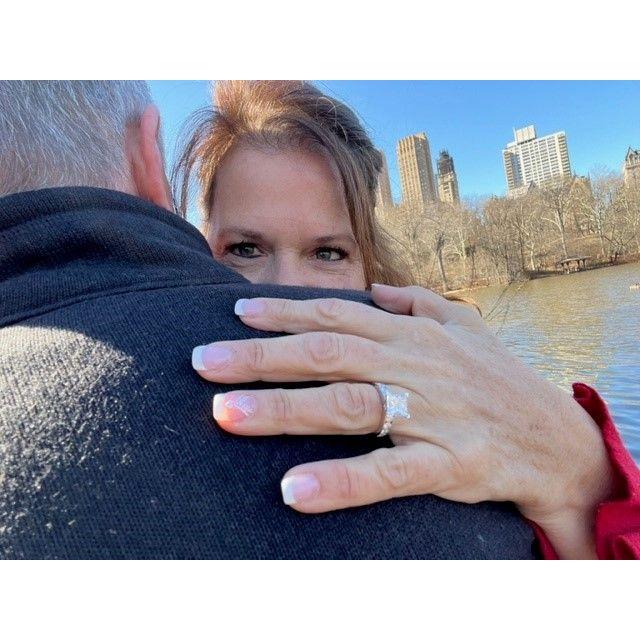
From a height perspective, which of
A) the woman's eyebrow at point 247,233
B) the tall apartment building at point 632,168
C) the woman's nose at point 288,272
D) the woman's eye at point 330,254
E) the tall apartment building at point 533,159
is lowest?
the woman's nose at point 288,272

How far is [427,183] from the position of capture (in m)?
6.52

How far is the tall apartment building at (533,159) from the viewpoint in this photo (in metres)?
4.75

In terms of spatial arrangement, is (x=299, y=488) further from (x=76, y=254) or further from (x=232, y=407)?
(x=76, y=254)

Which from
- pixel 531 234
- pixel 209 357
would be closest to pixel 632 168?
pixel 531 234

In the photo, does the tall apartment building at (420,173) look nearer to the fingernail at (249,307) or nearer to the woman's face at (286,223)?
the woman's face at (286,223)

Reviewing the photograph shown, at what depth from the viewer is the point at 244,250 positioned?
5.18ft

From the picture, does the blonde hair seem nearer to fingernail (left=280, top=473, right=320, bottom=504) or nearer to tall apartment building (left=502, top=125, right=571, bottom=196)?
fingernail (left=280, top=473, right=320, bottom=504)

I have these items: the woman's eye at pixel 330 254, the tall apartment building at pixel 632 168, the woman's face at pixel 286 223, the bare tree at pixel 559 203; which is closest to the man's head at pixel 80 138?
the woman's face at pixel 286 223

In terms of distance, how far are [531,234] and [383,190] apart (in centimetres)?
367

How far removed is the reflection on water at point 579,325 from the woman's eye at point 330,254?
240 centimetres

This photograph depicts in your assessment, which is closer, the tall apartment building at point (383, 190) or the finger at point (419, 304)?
the finger at point (419, 304)

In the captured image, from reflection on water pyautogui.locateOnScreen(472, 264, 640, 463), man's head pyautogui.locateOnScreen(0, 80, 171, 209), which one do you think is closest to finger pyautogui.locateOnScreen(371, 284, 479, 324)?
man's head pyautogui.locateOnScreen(0, 80, 171, 209)
